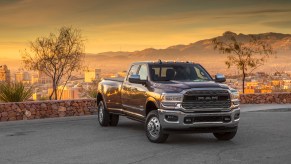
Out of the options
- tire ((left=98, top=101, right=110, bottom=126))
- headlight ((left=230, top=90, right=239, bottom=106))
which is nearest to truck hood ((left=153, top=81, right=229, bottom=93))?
headlight ((left=230, top=90, right=239, bottom=106))

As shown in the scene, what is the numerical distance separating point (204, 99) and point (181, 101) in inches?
21.6

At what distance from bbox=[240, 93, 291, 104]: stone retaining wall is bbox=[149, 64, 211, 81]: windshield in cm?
1532

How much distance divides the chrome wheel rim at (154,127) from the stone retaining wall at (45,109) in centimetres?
837

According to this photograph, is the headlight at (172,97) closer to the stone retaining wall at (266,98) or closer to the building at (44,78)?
the stone retaining wall at (266,98)

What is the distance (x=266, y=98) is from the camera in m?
31.0

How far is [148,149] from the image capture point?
40.4 feet

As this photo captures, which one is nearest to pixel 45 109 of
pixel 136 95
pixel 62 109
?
pixel 62 109

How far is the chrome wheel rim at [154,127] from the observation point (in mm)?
13196

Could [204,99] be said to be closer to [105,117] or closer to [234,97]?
[234,97]

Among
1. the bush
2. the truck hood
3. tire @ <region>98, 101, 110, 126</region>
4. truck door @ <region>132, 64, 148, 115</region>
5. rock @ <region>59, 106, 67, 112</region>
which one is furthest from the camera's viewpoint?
the bush

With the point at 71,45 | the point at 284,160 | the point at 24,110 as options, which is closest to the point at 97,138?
the point at 284,160

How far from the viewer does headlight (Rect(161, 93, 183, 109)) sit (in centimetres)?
1280

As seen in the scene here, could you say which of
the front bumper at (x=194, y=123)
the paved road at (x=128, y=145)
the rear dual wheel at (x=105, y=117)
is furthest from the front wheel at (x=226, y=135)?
the rear dual wheel at (x=105, y=117)

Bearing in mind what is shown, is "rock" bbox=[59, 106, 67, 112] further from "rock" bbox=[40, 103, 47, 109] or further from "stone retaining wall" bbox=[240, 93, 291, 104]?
"stone retaining wall" bbox=[240, 93, 291, 104]
